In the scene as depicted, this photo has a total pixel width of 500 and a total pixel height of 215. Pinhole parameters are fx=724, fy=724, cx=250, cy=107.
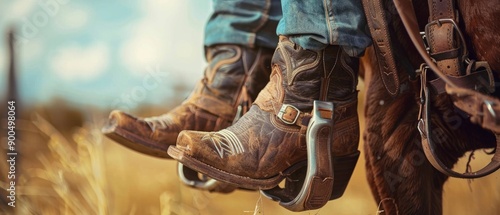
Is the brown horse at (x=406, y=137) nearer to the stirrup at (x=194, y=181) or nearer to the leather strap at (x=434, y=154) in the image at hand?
the leather strap at (x=434, y=154)

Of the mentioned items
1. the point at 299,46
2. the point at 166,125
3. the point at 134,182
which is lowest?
the point at 134,182

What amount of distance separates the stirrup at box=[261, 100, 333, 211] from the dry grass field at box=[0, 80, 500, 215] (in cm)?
17

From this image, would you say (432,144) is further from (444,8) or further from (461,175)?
(444,8)

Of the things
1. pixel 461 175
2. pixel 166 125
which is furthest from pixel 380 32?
pixel 166 125

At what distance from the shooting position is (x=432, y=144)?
5.83 ft

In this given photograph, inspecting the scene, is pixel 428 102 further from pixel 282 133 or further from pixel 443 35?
pixel 282 133

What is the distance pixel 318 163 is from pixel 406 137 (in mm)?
306

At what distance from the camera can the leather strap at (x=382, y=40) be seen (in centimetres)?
179

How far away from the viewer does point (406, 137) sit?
1994 mm

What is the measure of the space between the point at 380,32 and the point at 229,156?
50cm

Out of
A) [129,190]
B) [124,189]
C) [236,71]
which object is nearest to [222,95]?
[236,71]

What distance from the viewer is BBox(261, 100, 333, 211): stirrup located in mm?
1834

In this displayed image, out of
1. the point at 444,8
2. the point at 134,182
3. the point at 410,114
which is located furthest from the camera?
the point at 134,182

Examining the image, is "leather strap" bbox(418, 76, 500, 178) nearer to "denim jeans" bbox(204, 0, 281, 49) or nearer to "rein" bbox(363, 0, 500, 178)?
"rein" bbox(363, 0, 500, 178)
